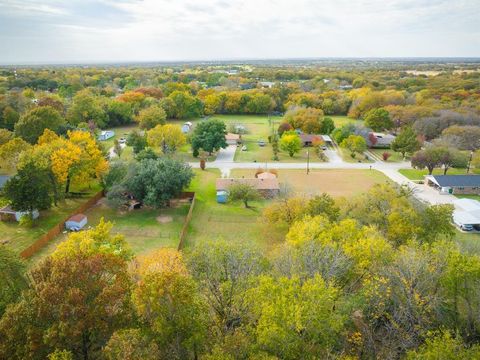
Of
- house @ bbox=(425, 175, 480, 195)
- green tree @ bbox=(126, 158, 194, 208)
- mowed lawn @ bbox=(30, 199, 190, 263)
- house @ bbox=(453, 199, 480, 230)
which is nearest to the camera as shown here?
mowed lawn @ bbox=(30, 199, 190, 263)

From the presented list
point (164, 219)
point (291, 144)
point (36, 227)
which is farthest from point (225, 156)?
point (36, 227)

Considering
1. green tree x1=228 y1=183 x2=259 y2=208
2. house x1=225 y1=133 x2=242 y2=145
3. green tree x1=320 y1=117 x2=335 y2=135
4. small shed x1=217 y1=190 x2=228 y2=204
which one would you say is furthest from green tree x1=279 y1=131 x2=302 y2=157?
small shed x1=217 y1=190 x2=228 y2=204

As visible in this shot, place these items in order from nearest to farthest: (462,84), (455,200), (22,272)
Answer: (22,272), (455,200), (462,84)

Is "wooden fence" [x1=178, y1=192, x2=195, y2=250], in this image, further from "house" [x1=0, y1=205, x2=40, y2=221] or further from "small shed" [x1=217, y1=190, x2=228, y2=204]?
"house" [x1=0, y1=205, x2=40, y2=221]

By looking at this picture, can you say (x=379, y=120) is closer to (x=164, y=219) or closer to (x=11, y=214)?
(x=164, y=219)

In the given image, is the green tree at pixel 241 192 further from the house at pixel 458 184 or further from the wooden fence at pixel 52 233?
the house at pixel 458 184

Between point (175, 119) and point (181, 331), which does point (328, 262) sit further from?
point (175, 119)

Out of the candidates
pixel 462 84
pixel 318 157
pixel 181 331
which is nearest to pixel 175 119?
pixel 318 157
